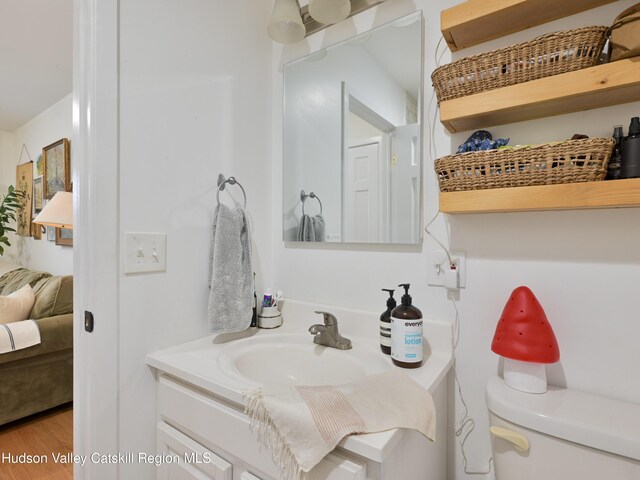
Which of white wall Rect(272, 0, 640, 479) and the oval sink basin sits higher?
white wall Rect(272, 0, 640, 479)

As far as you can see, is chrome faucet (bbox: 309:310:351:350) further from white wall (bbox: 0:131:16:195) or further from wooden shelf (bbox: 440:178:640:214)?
white wall (bbox: 0:131:16:195)

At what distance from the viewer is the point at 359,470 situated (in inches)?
22.4

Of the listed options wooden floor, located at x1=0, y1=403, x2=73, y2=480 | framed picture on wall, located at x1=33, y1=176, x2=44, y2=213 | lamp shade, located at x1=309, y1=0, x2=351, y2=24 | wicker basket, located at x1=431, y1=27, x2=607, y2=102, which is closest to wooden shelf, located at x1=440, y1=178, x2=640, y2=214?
wicker basket, located at x1=431, y1=27, x2=607, y2=102

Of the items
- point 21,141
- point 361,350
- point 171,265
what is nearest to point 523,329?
point 361,350

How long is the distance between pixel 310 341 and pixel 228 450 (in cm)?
41

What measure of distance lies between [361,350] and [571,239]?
0.64 metres

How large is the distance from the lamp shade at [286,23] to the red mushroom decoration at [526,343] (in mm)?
1163

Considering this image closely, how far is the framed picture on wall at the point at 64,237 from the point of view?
274 cm

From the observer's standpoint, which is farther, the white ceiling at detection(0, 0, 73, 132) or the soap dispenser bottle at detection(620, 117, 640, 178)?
Answer: the white ceiling at detection(0, 0, 73, 132)

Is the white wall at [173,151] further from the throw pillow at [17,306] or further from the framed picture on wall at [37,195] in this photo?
the framed picture on wall at [37,195]

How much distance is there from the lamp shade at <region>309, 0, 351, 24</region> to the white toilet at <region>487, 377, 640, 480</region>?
1256 mm

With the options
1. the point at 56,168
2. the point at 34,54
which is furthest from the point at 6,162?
the point at 34,54

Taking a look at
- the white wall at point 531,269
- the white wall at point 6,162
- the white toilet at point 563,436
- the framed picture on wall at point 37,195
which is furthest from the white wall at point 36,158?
the white toilet at point 563,436

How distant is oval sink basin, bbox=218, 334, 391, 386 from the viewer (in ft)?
3.06
